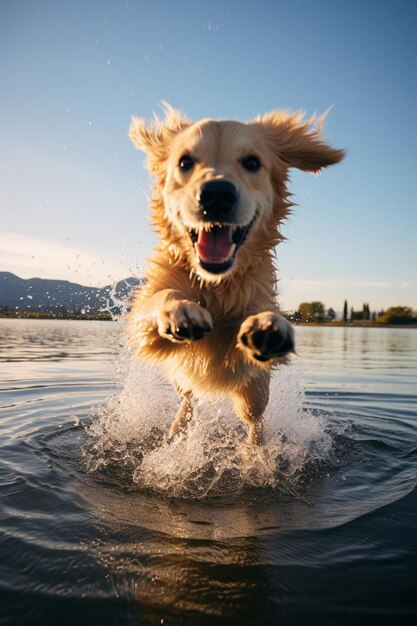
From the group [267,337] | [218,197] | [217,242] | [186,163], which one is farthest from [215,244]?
[267,337]

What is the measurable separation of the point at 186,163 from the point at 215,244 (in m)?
0.70

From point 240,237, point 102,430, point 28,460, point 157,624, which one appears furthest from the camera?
point 102,430

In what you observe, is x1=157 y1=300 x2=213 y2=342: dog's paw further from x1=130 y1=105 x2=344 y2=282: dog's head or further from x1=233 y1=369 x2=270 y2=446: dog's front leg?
x1=233 y1=369 x2=270 y2=446: dog's front leg

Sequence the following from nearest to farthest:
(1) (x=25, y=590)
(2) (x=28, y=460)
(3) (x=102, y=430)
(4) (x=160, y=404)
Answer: (1) (x=25, y=590) → (2) (x=28, y=460) → (3) (x=102, y=430) → (4) (x=160, y=404)

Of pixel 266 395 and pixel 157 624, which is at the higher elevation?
pixel 266 395

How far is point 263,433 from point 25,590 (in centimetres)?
312

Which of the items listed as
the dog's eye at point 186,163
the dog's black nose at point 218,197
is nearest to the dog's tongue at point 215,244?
the dog's black nose at point 218,197

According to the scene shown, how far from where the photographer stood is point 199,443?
508 cm

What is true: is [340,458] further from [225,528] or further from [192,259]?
[192,259]

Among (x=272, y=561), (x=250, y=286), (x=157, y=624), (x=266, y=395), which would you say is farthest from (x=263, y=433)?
(x=157, y=624)

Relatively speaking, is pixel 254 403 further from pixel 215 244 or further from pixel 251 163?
pixel 251 163

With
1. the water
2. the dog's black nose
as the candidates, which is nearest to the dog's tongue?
the dog's black nose

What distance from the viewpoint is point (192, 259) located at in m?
3.87

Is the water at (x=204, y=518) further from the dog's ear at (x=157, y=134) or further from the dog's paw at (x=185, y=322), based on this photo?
the dog's ear at (x=157, y=134)
